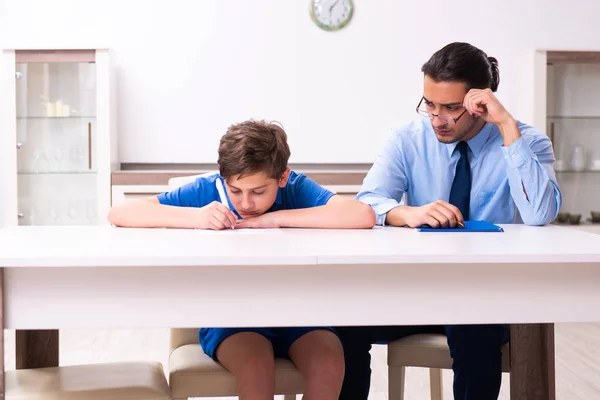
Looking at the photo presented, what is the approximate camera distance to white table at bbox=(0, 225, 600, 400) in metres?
1.36

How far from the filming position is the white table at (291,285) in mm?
1359

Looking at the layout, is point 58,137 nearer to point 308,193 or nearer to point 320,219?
point 308,193

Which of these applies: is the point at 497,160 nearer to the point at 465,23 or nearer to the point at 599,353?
the point at 599,353

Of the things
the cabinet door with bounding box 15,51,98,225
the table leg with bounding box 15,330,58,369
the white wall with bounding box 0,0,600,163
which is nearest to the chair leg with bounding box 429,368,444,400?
the table leg with bounding box 15,330,58,369

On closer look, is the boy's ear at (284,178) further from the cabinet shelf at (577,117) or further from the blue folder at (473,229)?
the cabinet shelf at (577,117)

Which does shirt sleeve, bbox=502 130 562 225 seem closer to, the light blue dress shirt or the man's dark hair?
the light blue dress shirt

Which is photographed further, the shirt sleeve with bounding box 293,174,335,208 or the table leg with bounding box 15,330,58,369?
the shirt sleeve with bounding box 293,174,335,208

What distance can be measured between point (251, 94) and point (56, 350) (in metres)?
3.08

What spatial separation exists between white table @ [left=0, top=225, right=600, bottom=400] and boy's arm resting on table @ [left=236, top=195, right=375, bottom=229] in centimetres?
42

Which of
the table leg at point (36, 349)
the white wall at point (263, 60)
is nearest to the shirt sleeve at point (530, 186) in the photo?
the table leg at point (36, 349)

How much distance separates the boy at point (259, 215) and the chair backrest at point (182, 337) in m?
0.08

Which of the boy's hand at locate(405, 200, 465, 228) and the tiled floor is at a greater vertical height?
the boy's hand at locate(405, 200, 465, 228)

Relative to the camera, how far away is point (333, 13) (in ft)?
15.8

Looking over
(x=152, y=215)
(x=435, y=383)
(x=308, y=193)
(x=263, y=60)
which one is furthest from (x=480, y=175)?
(x=263, y=60)
